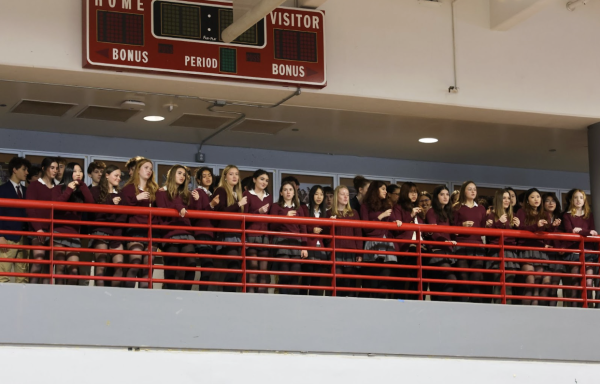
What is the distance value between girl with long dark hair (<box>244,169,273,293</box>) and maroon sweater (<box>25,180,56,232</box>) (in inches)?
Result: 76.8

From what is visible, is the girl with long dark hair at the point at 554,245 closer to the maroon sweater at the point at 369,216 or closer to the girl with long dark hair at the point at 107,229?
the maroon sweater at the point at 369,216

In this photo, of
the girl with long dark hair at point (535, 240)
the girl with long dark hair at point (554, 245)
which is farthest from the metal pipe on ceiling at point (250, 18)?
the girl with long dark hair at point (554, 245)

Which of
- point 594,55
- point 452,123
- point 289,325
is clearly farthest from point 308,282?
point 594,55

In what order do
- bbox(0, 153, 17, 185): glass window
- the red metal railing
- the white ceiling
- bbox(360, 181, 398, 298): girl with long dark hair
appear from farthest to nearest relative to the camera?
bbox(0, 153, 17, 185): glass window < the white ceiling < bbox(360, 181, 398, 298): girl with long dark hair < the red metal railing

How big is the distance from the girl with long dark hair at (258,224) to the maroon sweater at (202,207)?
392 millimetres

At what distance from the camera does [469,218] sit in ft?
31.9

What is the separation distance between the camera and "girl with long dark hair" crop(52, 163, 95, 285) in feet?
26.2

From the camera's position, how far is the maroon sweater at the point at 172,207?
27.3 ft

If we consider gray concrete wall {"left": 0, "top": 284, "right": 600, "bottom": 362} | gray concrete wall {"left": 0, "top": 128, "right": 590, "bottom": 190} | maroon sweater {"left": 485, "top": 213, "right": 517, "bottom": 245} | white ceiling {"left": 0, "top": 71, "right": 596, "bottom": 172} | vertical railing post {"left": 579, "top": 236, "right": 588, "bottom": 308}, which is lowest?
gray concrete wall {"left": 0, "top": 284, "right": 600, "bottom": 362}

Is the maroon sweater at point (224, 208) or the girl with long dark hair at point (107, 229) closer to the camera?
the girl with long dark hair at point (107, 229)

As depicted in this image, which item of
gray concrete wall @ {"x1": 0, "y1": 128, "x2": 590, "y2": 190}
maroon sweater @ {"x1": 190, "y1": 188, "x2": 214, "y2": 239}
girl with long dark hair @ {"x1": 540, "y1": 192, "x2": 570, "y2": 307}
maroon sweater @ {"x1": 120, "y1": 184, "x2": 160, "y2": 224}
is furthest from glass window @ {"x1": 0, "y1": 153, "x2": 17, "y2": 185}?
girl with long dark hair @ {"x1": 540, "y1": 192, "x2": 570, "y2": 307}

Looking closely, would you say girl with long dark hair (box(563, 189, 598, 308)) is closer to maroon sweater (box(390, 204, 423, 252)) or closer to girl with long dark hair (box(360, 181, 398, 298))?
maroon sweater (box(390, 204, 423, 252))

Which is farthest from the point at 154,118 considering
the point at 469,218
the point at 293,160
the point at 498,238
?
the point at 498,238

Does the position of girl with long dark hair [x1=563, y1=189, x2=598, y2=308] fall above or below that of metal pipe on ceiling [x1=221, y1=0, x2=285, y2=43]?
below
